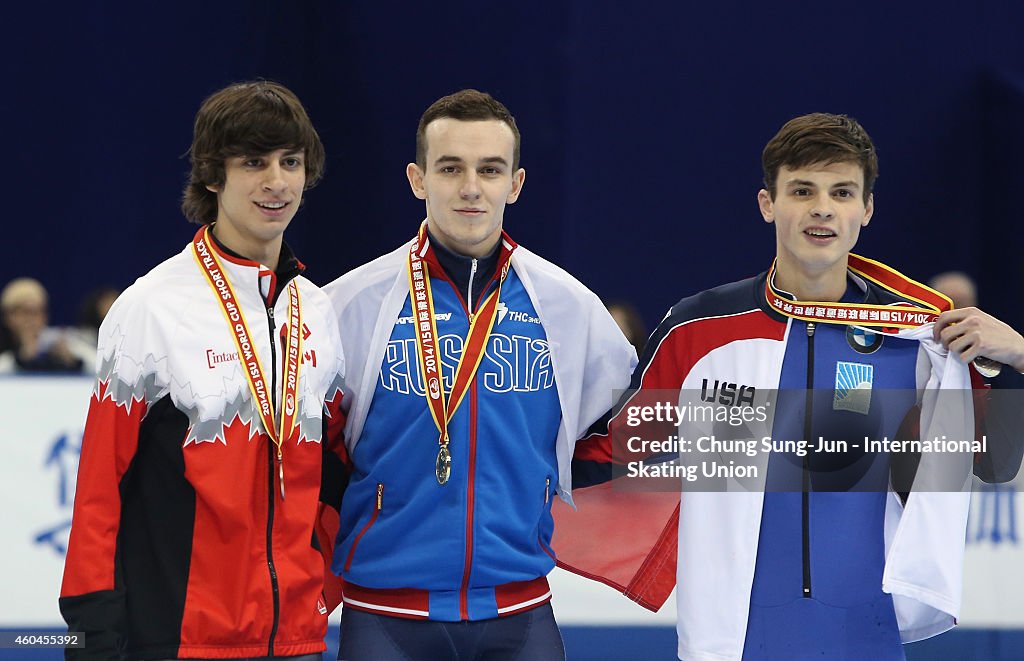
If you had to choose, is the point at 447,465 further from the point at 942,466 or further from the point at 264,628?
the point at 942,466

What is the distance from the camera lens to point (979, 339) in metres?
3.14

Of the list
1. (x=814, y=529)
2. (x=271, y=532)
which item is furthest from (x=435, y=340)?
(x=814, y=529)

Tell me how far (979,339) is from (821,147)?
62cm

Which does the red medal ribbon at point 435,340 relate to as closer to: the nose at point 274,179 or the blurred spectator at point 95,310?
the nose at point 274,179

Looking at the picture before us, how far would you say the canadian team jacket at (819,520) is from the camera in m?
3.16

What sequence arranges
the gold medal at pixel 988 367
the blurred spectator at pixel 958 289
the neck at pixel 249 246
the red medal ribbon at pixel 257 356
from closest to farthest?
the red medal ribbon at pixel 257 356 → the neck at pixel 249 246 → the gold medal at pixel 988 367 → the blurred spectator at pixel 958 289

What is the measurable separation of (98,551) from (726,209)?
23.3 ft

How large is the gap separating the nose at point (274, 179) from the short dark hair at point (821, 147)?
1261 millimetres

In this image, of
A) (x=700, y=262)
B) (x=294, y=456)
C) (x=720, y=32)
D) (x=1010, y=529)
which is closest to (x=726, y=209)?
(x=700, y=262)

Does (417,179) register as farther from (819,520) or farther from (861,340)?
(819,520)

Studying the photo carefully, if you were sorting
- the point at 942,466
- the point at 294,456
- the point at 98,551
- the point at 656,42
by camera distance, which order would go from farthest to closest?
1. the point at 656,42
2. the point at 942,466
3. the point at 294,456
4. the point at 98,551

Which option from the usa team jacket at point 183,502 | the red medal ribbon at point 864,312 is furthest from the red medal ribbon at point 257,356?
the red medal ribbon at point 864,312

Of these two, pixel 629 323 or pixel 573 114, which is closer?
pixel 629 323

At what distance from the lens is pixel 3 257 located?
10.7 metres
